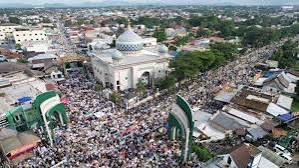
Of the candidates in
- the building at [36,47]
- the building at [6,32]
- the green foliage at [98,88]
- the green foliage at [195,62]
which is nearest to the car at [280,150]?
the green foliage at [195,62]

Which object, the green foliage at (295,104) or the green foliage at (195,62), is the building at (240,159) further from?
the green foliage at (195,62)

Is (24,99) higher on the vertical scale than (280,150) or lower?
higher

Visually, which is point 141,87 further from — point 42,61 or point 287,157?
point 42,61

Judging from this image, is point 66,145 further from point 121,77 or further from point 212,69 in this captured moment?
point 212,69

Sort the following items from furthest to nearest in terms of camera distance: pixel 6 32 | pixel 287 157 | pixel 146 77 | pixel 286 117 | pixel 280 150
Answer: pixel 6 32, pixel 146 77, pixel 286 117, pixel 280 150, pixel 287 157

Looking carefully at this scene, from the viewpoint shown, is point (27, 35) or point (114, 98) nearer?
point (114, 98)

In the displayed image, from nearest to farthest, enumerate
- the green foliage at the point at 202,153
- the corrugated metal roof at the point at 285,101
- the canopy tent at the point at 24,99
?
the green foliage at the point at 202,153, the canopy tent at the point at 24,99, the corrugated metal roof at the point at 285,101

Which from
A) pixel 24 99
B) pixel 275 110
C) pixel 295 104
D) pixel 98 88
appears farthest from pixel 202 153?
pixel 98 88
